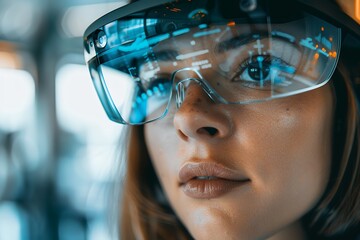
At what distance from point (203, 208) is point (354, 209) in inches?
9.1

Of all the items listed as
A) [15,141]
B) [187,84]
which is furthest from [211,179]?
[15,141]

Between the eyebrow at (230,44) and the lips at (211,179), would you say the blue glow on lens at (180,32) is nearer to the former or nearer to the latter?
the eyebrow at (230,44)

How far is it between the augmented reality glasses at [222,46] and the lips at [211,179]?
0.30 feet

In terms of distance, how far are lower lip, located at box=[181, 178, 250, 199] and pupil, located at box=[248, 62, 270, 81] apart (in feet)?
0.46

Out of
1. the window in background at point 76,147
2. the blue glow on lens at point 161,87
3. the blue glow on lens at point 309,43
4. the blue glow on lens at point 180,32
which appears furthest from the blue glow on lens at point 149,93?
the window in background at point 76,147

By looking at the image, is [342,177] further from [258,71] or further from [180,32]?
[180,32]

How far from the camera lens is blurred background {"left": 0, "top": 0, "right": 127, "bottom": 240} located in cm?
308

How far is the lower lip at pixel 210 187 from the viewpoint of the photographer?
62 centimetres

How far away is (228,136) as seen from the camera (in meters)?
0.61

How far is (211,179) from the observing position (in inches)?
24.7

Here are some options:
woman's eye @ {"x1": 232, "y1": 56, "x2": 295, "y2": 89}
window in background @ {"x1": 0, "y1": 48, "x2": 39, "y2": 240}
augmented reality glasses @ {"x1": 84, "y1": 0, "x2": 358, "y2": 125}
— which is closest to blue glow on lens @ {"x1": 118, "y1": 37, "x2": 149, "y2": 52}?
augmented reality glasses @ {"x1": 84, "y1": 0, "x2": 358, "y2": 125}

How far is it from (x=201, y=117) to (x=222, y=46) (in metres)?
0.10

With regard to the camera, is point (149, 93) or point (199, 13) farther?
point (149, 93)

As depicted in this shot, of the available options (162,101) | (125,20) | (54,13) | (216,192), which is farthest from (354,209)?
(54,13)
